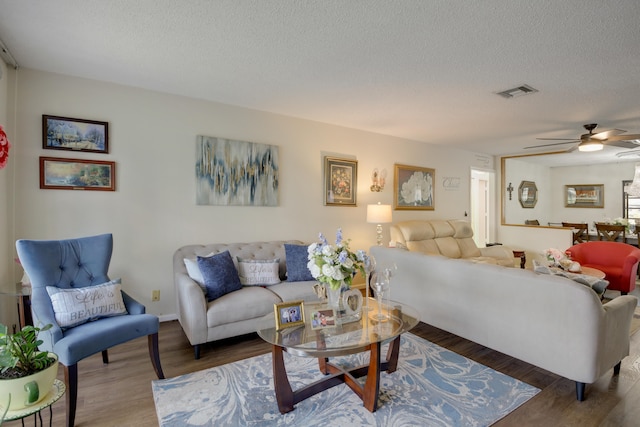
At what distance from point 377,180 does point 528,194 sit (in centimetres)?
510

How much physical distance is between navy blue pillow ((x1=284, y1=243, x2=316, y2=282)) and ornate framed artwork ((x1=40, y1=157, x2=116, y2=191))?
74.0 inches

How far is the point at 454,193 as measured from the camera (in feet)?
20.3

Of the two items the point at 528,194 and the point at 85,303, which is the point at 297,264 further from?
the point at 528,194

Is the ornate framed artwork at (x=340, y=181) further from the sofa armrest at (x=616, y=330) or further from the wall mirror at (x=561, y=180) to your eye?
the wall mirror at (x=561, y=180)

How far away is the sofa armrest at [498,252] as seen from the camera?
17.3 feet

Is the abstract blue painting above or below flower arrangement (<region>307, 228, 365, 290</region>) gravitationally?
above

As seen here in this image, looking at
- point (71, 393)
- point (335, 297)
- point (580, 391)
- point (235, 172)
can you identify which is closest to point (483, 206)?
point (580, 391)

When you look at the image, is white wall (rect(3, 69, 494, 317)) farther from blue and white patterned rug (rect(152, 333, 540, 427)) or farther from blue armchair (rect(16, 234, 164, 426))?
blue and white patterned rug (rect(152, 333, 540, 427))

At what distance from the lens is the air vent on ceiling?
303 centimetres

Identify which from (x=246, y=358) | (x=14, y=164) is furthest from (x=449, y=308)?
(x=14, y=164)

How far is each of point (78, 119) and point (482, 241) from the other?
297 inches

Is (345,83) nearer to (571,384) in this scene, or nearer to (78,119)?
(78,119)

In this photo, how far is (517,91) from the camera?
312 centimetres

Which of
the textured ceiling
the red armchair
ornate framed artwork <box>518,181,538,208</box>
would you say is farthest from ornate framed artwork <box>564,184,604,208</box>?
the textured ceiling
